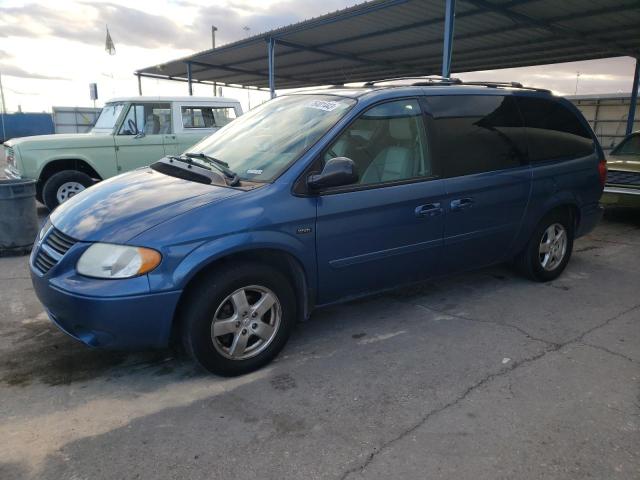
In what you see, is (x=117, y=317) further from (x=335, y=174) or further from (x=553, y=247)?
(x=553, y=247)

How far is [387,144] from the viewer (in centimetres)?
363

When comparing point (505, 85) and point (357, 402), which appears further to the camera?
point (505, 85)

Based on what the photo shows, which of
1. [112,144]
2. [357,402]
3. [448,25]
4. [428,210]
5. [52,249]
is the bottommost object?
[357,402]

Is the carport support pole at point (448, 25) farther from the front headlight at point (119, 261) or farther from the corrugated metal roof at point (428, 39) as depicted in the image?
the front headlight at point (119, 261)

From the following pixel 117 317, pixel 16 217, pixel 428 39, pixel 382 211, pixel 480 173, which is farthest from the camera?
pixel 428 39

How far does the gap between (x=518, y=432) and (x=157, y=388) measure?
2078mm

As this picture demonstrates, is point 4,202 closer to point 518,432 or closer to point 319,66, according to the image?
point 518,432

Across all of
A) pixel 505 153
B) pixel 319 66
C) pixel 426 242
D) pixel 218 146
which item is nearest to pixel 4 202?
pixel 218 146

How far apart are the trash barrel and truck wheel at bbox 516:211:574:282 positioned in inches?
220

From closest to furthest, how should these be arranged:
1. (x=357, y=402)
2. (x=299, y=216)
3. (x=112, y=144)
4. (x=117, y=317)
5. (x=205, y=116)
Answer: (x=117, y=317)
(x=357, y=402)
(x=299, y=216)
(x=112, y=144)
(x=205, y=116)

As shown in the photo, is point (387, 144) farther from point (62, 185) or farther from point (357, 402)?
point (62, 185)

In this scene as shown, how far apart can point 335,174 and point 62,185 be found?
21.3ft

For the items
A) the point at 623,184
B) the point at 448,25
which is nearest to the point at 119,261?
the point at 623,184

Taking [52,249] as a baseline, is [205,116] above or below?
above
